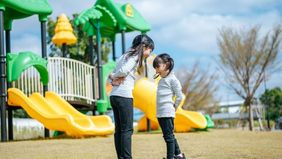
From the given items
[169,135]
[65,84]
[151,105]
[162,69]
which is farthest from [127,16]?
[169,135]

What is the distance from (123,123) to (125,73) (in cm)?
48

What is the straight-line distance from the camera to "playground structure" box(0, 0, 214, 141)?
11.0 m

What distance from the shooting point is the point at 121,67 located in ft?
12.6

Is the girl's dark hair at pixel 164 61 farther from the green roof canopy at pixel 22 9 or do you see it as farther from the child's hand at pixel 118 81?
the green roof canopy at pixel 22 9

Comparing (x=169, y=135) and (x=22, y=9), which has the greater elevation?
(x=22, y=9)

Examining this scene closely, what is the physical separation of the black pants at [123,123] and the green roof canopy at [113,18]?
9864 millimetres

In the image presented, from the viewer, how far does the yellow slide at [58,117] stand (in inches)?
419

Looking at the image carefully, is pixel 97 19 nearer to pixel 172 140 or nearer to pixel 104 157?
pixel 104 157

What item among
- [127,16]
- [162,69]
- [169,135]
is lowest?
[169,135]

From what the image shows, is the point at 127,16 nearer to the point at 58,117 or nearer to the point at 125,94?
the point at 58,117

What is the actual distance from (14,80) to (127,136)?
26.3 ft

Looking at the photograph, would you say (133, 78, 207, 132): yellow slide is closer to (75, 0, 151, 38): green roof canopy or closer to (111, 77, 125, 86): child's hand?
(75, 0, 151, 38): green roof canopy

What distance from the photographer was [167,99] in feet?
15.6

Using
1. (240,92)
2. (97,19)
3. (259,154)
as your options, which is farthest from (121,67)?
(240,92)
